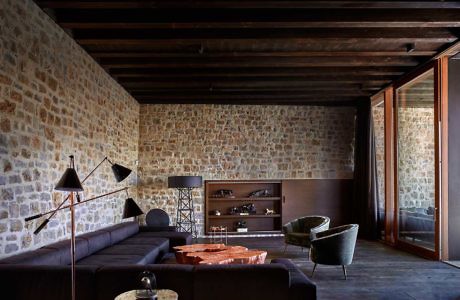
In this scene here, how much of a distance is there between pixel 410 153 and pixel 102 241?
583cm

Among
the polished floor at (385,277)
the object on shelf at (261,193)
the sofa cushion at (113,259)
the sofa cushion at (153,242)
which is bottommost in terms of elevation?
the polished floor at (385,277)

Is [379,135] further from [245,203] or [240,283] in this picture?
[240,283]

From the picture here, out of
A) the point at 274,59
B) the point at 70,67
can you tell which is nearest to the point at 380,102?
the point at 274,59

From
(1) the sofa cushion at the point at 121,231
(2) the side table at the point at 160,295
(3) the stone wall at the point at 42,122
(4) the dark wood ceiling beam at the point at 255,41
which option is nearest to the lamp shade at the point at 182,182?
(1) the sofa cushion at the point at 121,231

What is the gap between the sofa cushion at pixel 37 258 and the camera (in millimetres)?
3597

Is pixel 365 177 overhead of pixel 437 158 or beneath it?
beneath

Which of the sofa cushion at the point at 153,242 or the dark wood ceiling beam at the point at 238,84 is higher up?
the dark wood ceiling beam at the point at 238,84

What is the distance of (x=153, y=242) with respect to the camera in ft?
20.0

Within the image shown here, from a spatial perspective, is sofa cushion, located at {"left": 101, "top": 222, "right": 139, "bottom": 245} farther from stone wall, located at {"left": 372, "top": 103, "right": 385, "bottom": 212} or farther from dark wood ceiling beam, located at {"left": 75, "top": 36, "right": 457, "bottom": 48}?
stone wall, located at {"left": 372, "top": 103, "right": 385, "bottom": 212}

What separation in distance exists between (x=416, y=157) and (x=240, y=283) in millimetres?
5672

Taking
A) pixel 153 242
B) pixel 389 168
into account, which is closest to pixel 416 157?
pixel 389 168

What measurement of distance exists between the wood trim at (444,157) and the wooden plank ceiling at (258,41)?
417 millimetres

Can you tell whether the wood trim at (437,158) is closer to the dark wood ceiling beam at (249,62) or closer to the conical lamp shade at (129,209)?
the dark wood ceiling beam at (249,62)

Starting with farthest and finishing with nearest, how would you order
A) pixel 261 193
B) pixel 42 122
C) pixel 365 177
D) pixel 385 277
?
pixel 261 193, pixel 365 177, pixel 385 277, pixel 42 122
